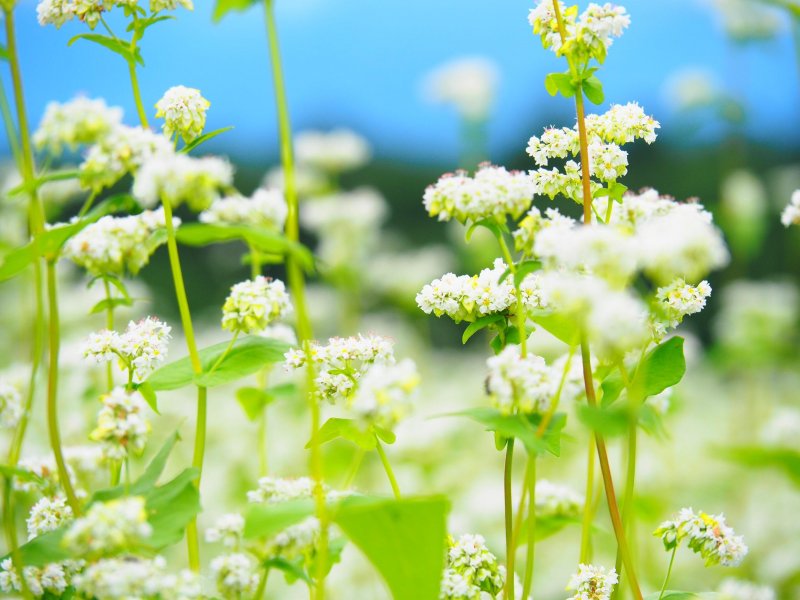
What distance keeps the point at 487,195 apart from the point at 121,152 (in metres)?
0.52

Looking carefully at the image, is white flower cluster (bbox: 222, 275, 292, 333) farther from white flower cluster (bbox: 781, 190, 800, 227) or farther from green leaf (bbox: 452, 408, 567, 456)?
white flower cluster (bbox: 781, 190, 800, 227)

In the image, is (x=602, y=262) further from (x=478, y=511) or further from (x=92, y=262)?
(x=478, y=511)

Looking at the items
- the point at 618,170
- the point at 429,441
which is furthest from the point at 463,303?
the point at 429,441

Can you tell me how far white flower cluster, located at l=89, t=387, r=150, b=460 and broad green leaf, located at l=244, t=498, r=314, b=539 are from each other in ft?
0.61

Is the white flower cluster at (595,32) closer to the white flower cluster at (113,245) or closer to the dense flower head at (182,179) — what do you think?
the dense flower head at (182,179)

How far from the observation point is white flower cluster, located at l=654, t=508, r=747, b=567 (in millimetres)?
1411

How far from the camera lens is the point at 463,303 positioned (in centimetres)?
142

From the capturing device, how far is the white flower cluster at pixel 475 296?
55.5 inches

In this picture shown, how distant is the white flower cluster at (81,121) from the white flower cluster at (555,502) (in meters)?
1.14

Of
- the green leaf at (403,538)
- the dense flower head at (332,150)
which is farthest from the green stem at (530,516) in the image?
the dense flower head at (332,150)

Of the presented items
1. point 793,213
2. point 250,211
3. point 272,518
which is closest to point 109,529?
point 272,518

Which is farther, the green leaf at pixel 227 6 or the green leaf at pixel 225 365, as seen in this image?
the green leaf at pixel 225 365

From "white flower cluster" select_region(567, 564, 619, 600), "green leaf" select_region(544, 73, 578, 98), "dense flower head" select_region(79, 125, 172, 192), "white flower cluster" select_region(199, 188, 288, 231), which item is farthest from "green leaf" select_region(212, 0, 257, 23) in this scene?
"white flower cluster" select_region(567, 564, 619, 600)

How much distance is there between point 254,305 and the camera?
4.53 ft
